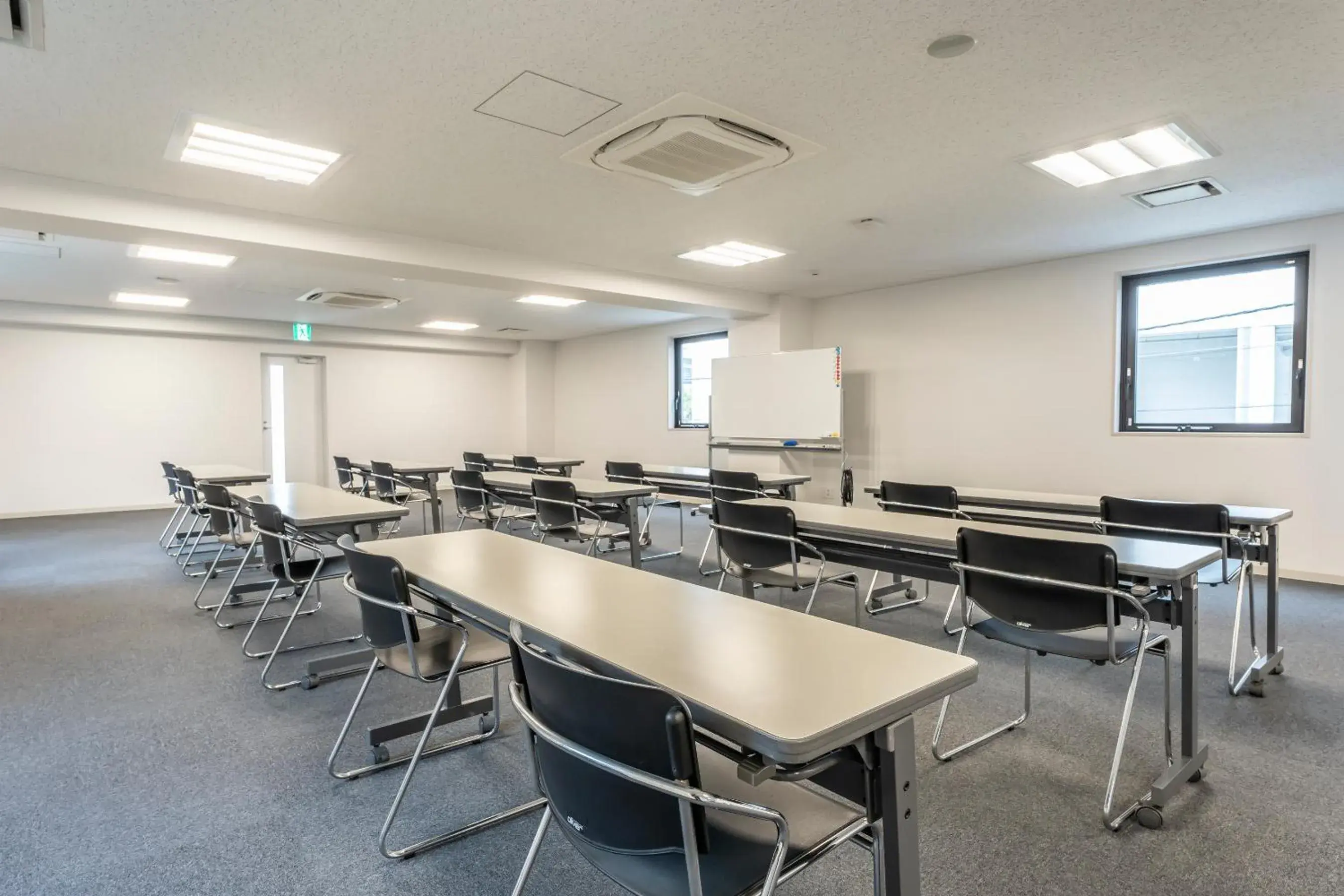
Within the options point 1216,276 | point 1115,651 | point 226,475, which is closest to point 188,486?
point 226,475

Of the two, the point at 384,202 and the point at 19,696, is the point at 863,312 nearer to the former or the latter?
the point at 384,202

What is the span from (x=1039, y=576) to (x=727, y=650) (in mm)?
1318

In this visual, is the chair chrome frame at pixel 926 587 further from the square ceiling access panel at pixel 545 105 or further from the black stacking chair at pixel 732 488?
the square ceiling access panel at pixel 545 105

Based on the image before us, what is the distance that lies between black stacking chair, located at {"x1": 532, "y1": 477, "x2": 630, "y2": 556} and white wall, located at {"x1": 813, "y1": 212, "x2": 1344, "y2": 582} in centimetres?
380

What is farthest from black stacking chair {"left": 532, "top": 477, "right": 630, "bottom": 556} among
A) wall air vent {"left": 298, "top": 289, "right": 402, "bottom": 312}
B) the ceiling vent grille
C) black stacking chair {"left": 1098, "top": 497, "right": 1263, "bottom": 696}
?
wall air vent {"left": 298, "top": 289, "right": 402, "bottom": 312}

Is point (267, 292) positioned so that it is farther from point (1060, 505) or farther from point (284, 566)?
point (1060, 505)

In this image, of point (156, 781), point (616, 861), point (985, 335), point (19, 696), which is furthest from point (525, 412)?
point (616, 861)

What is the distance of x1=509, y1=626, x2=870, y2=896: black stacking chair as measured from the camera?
97 cm

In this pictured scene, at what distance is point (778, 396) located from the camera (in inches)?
298

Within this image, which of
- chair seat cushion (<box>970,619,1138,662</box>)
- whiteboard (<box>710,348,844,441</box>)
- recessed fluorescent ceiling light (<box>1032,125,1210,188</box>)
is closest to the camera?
chair seat cushion (<box>970,619,1138,662</box>)

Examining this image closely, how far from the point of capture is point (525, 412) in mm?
12156

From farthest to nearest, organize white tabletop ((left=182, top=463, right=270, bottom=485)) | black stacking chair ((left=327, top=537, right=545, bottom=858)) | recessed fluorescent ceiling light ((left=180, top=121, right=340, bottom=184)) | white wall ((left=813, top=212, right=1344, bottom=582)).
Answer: white tabletop ((left=182, top=463, right=270, bottom=485)) → white wall ((left=813, top=212, right=1344, bottom=582)) → recessed fluorescent ceiling light ((left=180, top=121, right=340, bottom=184)) → black stacking chair ((left=327, top=537, right=545, bottom=858))

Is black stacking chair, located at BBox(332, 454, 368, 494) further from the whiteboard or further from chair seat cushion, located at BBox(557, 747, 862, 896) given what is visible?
chair seat cushion, located at BBox(557, 747, 862, 896)

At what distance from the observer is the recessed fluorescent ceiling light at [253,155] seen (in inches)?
133
